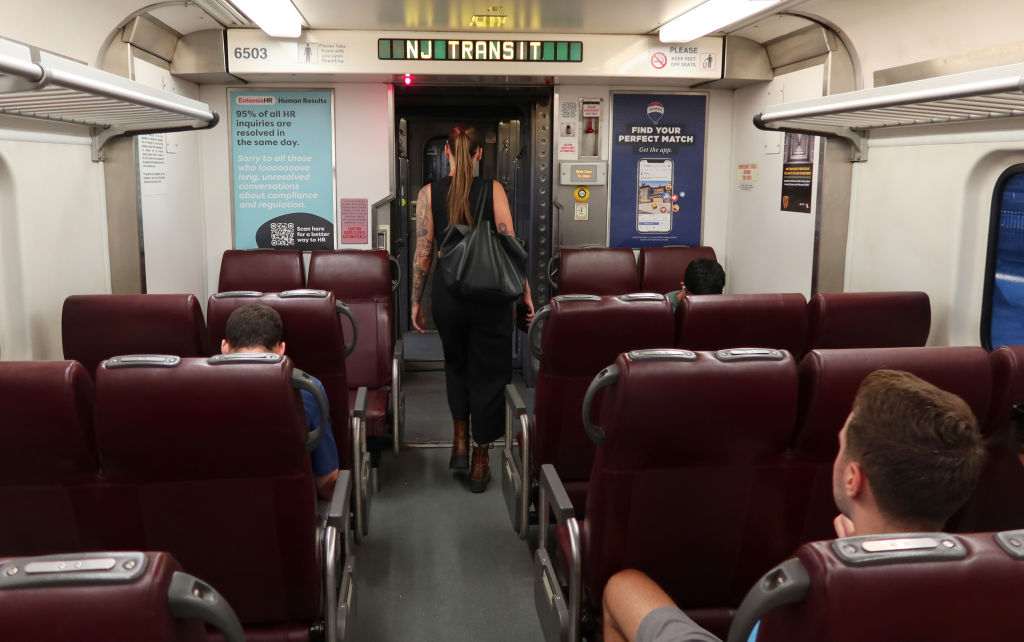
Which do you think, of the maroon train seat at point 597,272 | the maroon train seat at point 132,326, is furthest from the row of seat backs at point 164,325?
the maroon train seat at point 597,272

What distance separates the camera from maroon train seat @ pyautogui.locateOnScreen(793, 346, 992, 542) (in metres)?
2.10

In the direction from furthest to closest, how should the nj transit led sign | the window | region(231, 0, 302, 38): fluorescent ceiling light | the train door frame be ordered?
the train door frame, the nj transit led sign, region(231, 0, 302, 38): fluorescent ceiling light, the window

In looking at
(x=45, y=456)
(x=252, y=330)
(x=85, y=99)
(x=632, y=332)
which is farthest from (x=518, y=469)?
(x=85, y=99)

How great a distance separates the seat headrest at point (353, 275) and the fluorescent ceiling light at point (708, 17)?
2.53 m

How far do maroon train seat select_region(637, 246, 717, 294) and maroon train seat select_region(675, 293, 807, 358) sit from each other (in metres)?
2.91

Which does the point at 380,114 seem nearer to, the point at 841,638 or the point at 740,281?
the point at 740,281

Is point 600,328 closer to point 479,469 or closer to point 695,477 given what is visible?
point 695,477

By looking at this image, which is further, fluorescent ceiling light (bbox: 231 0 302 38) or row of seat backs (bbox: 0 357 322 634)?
fluorescent ceiling light (bbox: 231 0 302 38)

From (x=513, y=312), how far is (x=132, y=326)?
2106mm

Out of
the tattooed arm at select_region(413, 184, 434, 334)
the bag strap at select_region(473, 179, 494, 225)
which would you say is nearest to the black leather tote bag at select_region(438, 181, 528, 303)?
the bag strap at select_region(473, 179, 494, 225)

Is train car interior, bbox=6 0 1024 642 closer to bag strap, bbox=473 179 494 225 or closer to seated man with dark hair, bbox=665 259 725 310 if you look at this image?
seated man with dark hair, bbox=665 259 725 310

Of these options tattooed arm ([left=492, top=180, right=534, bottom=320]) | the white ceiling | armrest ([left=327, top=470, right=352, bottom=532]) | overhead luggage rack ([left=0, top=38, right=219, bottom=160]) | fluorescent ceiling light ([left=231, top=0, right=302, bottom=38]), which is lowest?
armrest ([left=327, top=470, right=352, bottom=532])

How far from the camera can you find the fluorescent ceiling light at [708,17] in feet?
13.9

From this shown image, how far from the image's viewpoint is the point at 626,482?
2037 mm
